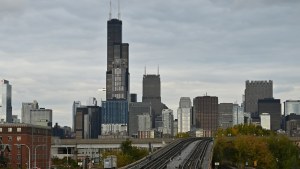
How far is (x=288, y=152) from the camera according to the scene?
7239 inches

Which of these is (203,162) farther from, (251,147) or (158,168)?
(251,147)

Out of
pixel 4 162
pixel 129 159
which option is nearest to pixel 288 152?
pixel 129 159

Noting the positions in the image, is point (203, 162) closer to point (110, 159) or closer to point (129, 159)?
point (110, 159)

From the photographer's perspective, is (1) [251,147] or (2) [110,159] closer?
(2) [110,159]

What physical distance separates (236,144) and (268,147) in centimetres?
1127

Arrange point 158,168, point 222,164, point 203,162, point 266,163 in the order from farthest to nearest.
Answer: point 222,164
point 266,163
point 203,162
point 158,168

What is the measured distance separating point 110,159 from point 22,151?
66862 mm

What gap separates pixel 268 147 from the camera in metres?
197

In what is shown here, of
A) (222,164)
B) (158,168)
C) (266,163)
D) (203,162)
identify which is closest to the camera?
(158,168)

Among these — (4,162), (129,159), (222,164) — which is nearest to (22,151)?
(4,162)

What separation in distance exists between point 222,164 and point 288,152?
1964 cm

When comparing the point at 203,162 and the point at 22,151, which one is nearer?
the point at 203,162

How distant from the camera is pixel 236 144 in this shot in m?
190

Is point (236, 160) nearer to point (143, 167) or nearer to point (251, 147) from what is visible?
point (251, 147)
